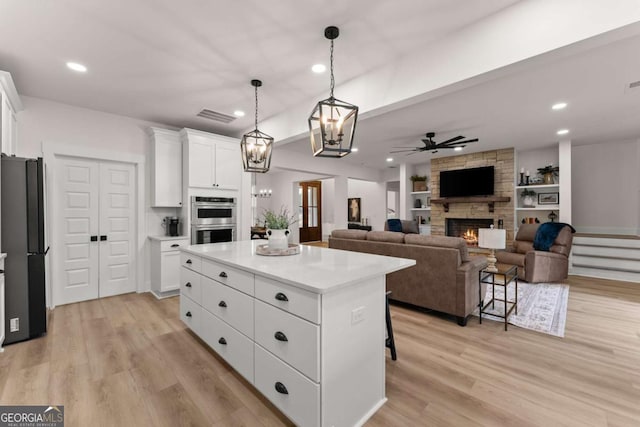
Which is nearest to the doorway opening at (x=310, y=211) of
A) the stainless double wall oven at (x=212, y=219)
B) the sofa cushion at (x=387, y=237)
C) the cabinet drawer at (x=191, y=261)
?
the stainless double wall oven at (x=212, y=219)

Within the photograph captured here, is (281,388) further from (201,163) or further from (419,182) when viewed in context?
(419,182)

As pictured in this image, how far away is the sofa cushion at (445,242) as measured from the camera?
10.3ft

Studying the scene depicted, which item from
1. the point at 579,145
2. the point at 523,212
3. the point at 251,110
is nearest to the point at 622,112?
the point at 579,145

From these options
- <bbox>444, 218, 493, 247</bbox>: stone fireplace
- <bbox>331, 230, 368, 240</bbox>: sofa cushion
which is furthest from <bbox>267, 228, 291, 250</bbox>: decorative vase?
<bbox>444, 218, 493, 247</bbox>: stone fireplace

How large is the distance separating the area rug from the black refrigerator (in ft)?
15.4

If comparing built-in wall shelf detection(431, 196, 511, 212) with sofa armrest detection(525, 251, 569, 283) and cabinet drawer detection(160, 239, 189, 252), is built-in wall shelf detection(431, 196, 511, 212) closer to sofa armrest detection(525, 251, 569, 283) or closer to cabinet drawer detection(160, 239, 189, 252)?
sofa armrest detection(525, 251, 569, 283)

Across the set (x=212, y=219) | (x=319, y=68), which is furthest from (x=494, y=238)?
(x=212, y=219)

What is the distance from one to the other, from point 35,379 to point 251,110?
3.60 meters

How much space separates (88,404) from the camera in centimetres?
187

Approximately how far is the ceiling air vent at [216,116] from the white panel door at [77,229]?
1695 mm

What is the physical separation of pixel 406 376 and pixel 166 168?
4.25 metres

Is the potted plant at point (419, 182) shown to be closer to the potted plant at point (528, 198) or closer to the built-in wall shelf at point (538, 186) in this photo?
the built-in wall shelf at point (538, 186)

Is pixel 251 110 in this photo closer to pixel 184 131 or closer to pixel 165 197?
pixel 184 131

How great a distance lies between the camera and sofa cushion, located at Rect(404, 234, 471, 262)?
3146mm
